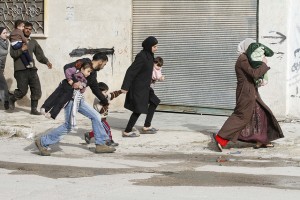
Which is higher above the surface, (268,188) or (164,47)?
(164,47)

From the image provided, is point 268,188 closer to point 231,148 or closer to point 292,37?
point 231,148

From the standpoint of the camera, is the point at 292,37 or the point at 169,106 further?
the point at 169,106

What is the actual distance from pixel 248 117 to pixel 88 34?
16.6 feet

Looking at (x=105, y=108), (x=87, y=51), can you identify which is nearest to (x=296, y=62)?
(x=87, y=51)

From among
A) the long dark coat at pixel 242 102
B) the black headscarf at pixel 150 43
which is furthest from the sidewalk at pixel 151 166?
the black headscarf at pixel 150 43

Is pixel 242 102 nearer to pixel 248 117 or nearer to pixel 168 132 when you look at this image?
pixel 248 117

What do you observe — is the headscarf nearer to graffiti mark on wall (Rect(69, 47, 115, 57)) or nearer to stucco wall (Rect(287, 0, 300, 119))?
stucco wall (Rect(287, 0, 300, 119))

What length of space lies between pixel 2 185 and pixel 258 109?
161 inches

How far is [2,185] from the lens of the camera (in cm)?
858

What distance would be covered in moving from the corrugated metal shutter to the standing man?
196 cm

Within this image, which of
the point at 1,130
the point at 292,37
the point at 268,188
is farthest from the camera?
the point at 292,37

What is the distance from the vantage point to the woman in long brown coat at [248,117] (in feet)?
36.5

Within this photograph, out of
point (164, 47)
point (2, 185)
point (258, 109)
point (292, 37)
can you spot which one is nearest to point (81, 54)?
point (164, 47)

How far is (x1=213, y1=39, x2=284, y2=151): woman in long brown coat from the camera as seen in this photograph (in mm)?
11125
